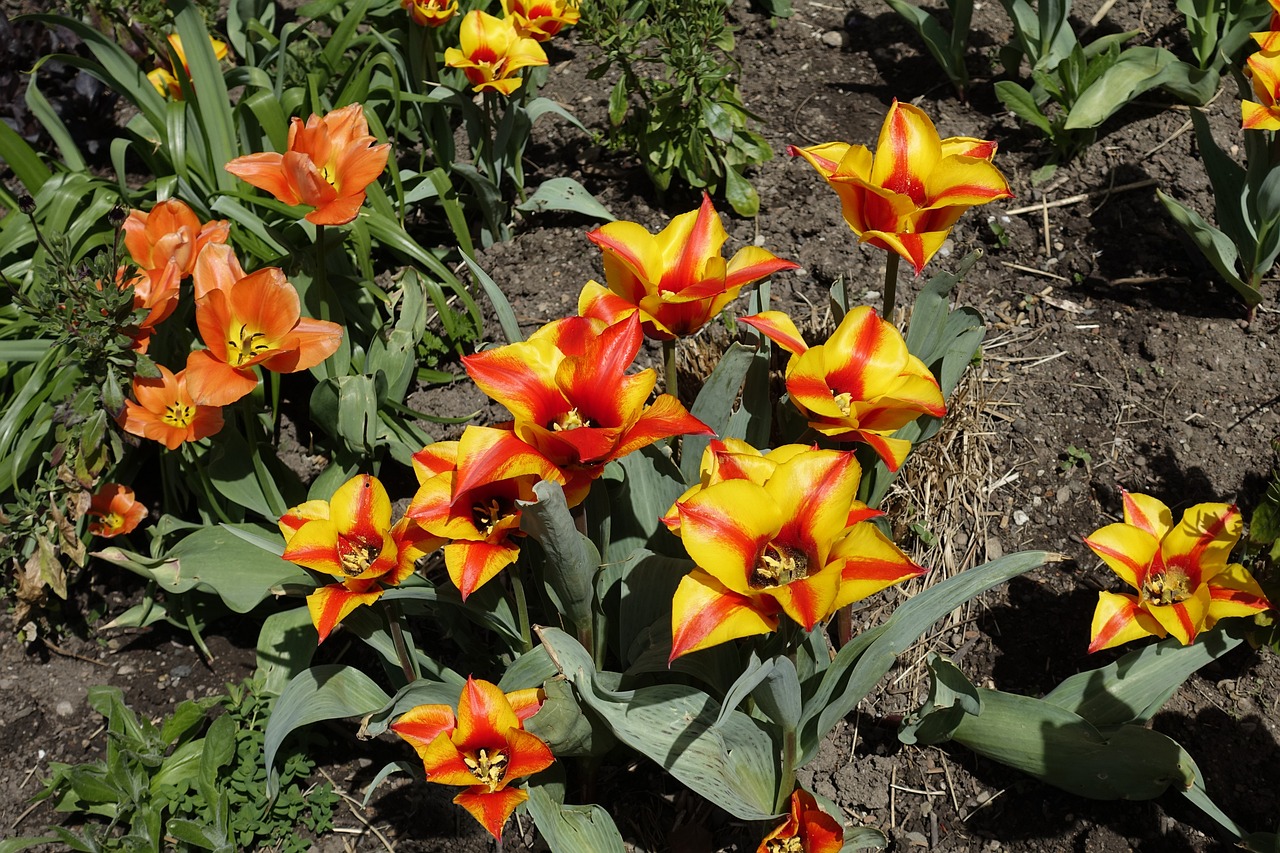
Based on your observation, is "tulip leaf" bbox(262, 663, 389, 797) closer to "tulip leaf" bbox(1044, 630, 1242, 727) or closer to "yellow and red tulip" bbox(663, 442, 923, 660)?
"yellow and red tulip" bbox(663, 442, 923, 660)

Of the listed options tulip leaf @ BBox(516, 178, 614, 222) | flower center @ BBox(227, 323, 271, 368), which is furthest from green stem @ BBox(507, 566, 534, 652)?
tulip leaf @ BBox(516, 178, 614, 222)

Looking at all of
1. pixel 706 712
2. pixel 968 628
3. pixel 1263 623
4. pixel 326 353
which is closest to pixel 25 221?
pixel 326 353

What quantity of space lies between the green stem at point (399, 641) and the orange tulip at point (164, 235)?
84 cm

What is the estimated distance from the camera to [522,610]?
5.96 ft

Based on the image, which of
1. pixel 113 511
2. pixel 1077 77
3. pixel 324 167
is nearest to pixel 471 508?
pixel 324 167

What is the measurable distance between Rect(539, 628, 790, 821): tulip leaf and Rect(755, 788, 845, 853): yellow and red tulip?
5 cm

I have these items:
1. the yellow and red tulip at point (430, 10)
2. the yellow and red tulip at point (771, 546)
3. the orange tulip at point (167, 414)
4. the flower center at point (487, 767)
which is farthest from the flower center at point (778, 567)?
the yellow and red tulip at point (430, 10)

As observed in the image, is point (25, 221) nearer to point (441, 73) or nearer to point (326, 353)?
point (441, 73)

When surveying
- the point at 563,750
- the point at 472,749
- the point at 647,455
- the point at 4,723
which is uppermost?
the point at 647,455

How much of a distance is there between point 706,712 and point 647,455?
465 millimetres

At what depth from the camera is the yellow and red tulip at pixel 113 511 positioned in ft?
7.57

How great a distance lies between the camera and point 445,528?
5.00 feet

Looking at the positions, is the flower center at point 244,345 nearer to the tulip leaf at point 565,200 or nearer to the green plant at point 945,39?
the tulip leaf at point 565,200

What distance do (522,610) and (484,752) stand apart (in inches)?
11.8
